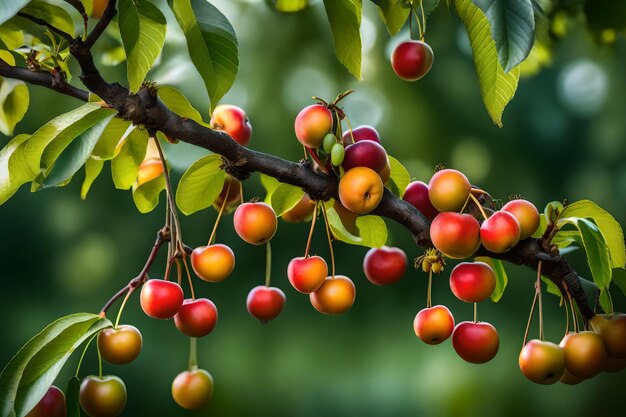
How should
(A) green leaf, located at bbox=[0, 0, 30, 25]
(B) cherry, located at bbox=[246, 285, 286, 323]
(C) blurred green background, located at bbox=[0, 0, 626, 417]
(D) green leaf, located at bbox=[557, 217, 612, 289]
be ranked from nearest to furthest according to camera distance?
(A) green leaf, located at bbox=[0, 0, 30, 25], (D) green leaf, located at bbox=[557, 217, 612, 289], (B) cherry, located at bbox=[246, 285, 286, 323], (C) blurred green background, located at bbox=[0, 0, 626, 417]

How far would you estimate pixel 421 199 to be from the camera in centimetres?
96

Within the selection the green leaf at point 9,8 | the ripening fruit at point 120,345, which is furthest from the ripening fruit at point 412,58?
the green leaf at point 9,8

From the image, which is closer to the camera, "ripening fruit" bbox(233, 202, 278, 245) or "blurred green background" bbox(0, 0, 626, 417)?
"ripening fruit" bbox(233, 202, 278, 245)

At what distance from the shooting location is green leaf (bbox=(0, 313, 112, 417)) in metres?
0.73

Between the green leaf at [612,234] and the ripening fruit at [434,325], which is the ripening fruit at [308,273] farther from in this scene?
the green leaf at [612,234]

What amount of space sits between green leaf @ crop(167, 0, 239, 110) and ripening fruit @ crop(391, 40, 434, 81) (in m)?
0.32

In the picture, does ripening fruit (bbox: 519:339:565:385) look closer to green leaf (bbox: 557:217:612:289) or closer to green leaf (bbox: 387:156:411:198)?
green leaf (bbox: 557:217:612:289)

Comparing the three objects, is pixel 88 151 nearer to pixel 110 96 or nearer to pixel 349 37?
pixel 110 96

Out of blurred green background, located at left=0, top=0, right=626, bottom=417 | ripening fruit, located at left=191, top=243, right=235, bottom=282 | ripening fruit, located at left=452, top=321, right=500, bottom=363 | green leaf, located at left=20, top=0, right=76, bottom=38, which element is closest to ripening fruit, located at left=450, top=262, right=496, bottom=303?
ripening fruit, located at left=452, top=321, right=500, bottom=363

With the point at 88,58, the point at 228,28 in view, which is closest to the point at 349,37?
the point at 228,28

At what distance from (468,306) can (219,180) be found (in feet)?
7.10

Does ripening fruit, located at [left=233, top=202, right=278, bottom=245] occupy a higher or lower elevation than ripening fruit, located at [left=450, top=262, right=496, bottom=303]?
higher

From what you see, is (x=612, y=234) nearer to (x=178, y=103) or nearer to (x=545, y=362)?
(x=545, y=362)

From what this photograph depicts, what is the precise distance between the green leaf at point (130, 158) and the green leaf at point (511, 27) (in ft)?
1.43
